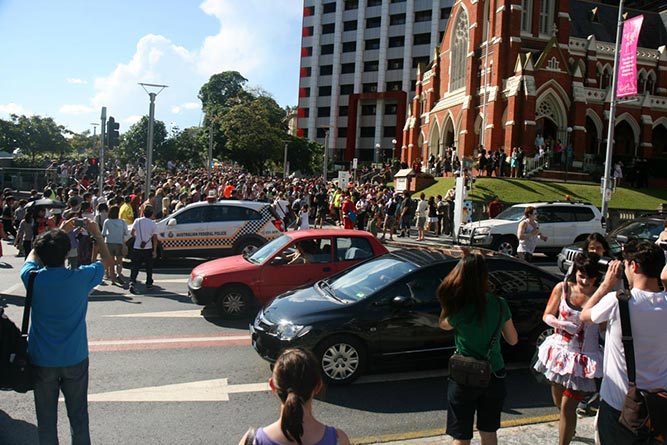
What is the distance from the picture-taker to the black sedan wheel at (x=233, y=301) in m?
8.67

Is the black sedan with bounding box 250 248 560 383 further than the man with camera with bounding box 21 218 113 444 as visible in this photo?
Yes

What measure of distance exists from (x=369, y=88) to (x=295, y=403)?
75698 millimetres

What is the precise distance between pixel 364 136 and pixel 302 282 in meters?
67.6

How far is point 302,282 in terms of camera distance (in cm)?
873

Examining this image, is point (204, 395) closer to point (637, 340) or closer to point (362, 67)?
point (637, 340)

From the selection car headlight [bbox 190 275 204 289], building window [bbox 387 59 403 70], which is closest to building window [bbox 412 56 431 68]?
building window [bbox 387 59 403 70]

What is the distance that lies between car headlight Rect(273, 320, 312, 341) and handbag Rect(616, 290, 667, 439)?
3.34 meters

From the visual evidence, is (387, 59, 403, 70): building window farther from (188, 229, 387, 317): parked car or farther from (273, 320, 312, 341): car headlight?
(273, 320, 312, 341): car headlight

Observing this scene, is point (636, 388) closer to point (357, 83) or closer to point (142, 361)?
point (142, 361)

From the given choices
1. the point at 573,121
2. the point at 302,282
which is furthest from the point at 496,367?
the point at 573,121

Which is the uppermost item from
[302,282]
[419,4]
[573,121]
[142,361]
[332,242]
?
[419,4]

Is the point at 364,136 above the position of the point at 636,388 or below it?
above

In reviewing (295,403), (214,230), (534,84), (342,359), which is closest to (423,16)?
(534,84)

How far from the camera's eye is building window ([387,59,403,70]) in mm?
73619
